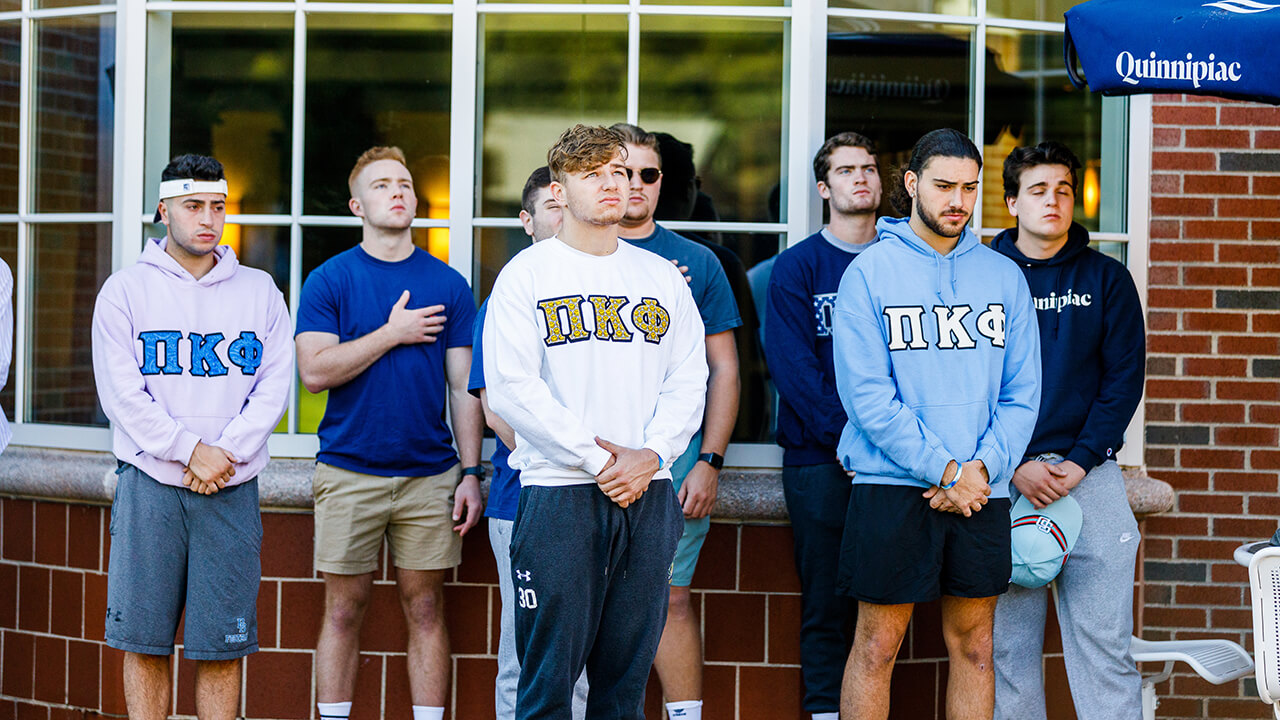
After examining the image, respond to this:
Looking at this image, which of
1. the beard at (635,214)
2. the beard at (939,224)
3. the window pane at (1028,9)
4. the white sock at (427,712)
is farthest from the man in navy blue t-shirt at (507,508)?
the window pane at (1028,9)

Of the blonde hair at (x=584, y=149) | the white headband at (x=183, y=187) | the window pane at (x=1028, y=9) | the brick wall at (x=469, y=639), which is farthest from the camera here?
the window pane at (x=1028, y=9)

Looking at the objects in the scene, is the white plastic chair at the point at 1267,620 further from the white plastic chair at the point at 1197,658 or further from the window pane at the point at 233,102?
the window pane at the point at 233,102

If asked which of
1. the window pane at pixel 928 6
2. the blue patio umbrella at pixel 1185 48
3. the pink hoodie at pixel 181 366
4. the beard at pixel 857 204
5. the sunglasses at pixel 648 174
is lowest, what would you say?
the pink hoodie at pixel 181 366

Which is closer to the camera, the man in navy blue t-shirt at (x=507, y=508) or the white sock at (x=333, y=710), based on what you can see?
the man in navy blue t-shirt at (x=507, y=508)

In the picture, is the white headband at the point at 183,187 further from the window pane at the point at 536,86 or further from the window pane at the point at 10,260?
the window pane at the point at 10,260

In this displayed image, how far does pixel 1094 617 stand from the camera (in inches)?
165

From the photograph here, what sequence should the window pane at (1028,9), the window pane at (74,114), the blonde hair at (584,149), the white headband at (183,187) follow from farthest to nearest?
the window pane at (74,114)
the window pane at (1028,9)
the white headband at (183,187)
the blonde hair at (584,149)

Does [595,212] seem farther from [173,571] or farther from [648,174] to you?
[173,571]

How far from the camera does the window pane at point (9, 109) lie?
5207mm

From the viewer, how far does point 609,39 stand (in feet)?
16.4

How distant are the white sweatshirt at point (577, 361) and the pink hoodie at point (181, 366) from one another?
0.98 metres

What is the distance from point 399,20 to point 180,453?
198 cm

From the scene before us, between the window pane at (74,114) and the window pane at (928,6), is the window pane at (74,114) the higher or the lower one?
the lower one

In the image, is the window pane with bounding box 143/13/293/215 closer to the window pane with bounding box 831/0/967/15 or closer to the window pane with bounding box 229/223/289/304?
the window pane with bounding box 229/223/289/304
